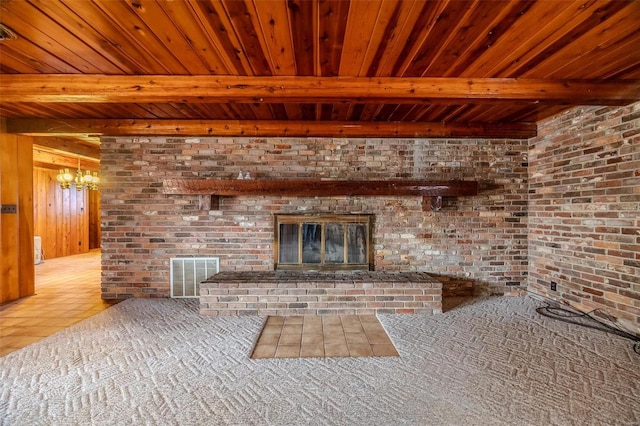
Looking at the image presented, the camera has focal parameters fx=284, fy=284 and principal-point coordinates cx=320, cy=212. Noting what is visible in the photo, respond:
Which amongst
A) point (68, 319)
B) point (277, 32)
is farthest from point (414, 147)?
point (68, 319)

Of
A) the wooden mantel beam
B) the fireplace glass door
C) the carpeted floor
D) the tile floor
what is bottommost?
the carpeted floor

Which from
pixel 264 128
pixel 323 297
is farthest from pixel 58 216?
pixel 323 297

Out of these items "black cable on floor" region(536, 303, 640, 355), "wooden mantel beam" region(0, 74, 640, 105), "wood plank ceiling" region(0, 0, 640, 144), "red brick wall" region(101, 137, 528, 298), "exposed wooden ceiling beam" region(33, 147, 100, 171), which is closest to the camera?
"wood plank ceiling" region(0, 0, 640, 144)

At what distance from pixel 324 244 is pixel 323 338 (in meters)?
1.31

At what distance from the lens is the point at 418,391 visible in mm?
1743

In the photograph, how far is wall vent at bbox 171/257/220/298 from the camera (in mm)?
3512

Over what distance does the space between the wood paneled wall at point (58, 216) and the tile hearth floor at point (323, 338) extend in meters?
6.75

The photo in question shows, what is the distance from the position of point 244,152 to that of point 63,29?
196 centimetres

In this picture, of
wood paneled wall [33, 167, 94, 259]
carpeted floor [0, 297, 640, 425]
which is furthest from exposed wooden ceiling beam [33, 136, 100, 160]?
carpeted floor [0, 297, 640, 425]

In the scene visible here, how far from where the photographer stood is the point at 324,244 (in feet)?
11.7

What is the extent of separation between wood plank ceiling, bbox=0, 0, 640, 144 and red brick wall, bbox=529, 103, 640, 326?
0.45 m

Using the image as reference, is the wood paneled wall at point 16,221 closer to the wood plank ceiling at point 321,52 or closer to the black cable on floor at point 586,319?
the wood plank ceiling at point 321,52

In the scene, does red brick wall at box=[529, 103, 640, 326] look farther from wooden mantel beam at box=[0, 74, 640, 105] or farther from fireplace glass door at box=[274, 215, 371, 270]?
fireplace glass door at box=[274, 215, 371, 270]

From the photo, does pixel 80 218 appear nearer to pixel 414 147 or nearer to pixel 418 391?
pixel 414 147
